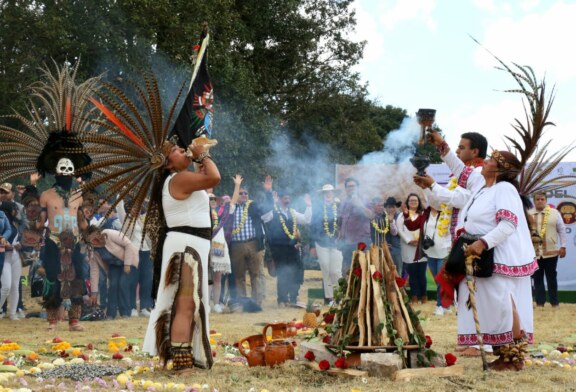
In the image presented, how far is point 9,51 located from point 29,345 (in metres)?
11.4

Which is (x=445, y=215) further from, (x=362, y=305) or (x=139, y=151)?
(x=139, y=151)

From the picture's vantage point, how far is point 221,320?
11.8m

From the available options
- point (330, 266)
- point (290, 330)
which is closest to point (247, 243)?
point (330, 266)

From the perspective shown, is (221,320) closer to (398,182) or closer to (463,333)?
(463,333)

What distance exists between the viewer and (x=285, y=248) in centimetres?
1419

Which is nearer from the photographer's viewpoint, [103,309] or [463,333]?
[463,333]

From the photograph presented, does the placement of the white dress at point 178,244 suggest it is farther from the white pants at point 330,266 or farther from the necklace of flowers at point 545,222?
the necklace of flowers at point 545,222

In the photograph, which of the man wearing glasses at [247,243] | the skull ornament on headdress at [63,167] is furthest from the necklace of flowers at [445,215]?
the man wearing glasses at [247,243]

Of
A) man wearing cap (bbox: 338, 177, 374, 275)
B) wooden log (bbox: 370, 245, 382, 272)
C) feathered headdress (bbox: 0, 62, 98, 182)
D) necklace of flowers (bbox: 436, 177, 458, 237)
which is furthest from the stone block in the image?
man wearing cap (bbox: 338, 177, 374, 275)

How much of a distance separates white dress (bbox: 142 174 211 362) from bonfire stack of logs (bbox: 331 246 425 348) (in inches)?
48.0

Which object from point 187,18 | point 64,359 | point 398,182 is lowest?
point 64,359

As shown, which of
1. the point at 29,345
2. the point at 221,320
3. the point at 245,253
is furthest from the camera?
the point at 245,253

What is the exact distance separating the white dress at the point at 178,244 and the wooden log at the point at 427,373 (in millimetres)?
1635

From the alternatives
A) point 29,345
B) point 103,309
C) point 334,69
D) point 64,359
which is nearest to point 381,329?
point 64,359
